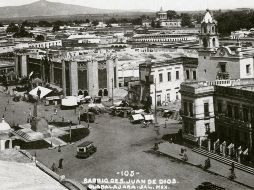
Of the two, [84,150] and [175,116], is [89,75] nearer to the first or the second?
[175,116]

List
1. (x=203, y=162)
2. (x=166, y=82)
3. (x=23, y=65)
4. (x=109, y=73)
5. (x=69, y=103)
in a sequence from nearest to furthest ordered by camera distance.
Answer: (x=203, y=162), (x=166, y=82), (x=69, y=103), (x=109, y=73), (x=23, y=65)

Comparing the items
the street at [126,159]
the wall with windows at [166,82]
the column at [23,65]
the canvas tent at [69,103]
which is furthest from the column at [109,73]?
the column at [23,65]

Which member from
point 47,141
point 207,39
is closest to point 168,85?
point 207,39

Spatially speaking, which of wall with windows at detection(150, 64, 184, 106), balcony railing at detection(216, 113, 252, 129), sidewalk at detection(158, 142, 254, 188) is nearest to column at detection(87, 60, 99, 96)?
wall with windows at detection(150, 64, 184, 106)

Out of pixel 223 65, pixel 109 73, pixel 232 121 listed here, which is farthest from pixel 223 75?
pixel 109 73

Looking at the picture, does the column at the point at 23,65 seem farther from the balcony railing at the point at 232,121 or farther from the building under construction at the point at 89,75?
the balcony railing at the point at 232,121

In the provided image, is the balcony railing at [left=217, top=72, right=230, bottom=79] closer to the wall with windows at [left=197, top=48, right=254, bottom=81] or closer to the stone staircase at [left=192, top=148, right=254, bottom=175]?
the wall with windows at [left=197, top=48, right=254, bottom=81]

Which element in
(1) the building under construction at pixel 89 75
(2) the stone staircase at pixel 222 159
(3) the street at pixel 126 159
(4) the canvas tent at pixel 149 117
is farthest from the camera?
(1) the building under construction at pixel 89 75

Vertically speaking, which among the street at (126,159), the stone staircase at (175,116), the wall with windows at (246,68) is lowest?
the street at (126,159)
